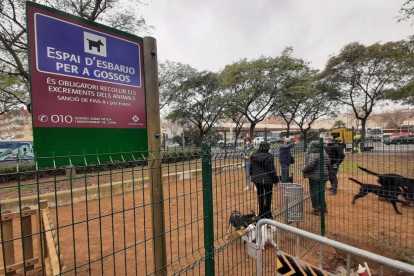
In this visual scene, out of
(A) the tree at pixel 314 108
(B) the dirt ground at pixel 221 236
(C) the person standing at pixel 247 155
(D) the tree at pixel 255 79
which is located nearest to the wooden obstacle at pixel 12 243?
(B) the dirt ground at pixel 221 236

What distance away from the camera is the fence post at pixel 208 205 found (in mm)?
2166

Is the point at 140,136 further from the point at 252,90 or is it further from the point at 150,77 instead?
the point at 252,90

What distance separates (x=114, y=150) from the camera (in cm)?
211

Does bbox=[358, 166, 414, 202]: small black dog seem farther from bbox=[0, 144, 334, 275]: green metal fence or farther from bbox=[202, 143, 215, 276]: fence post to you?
bbox=[202, 143, 215, 276]: fence post

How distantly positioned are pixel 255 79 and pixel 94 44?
15956mm

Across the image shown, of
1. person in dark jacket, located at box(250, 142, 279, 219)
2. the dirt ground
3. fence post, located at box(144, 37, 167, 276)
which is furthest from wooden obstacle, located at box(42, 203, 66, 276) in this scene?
person in dark jacket, located at box(250, 142, 279, 219)

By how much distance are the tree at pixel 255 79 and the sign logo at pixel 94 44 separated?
50.1 feet

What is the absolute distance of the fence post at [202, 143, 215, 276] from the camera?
2.17 meters

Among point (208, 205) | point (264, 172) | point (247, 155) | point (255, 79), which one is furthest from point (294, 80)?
point (208, 205)

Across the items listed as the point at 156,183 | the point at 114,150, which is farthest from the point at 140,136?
the point at 156,183

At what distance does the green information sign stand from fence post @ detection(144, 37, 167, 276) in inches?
6.0

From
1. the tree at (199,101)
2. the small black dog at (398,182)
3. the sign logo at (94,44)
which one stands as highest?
the tree at (199,101)

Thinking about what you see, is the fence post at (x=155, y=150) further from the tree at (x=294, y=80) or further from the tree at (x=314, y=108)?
the tree at (x=314, y=108)

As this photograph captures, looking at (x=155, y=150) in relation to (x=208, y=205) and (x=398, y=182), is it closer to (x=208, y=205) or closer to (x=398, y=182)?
(x=208, y=205)
